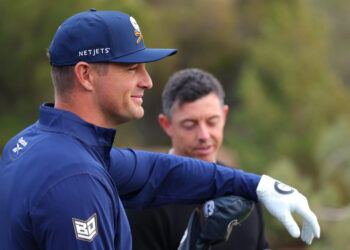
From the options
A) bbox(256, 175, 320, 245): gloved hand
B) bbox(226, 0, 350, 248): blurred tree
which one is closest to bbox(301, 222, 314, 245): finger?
bbox(256, 175, 320, 245): gloved hand

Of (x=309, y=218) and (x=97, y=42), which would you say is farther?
(x=309, y=218)

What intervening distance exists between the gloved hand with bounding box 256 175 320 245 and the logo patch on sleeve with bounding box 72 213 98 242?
89 centimetres

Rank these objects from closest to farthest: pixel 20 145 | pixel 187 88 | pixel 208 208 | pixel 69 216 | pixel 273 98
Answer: pixel 69 216
pixel 20 145
pixel 208 208
pixel 187 88
pixel 273 98

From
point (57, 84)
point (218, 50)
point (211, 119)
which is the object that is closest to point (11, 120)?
point (211, 119)

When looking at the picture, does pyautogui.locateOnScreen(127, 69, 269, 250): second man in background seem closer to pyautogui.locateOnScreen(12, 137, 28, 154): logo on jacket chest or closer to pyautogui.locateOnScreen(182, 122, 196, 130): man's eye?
pyautogui.locateOnScreen(182, 122, 196, 130): man's eye

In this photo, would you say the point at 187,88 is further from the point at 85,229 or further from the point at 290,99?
the point at 290,99

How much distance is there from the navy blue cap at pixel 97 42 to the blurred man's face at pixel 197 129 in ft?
3.64

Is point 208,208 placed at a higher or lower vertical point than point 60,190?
lower

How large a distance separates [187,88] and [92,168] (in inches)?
58.5

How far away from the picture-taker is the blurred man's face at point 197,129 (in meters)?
2.92

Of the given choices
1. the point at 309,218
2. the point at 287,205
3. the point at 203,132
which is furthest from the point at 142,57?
the point at 203,132

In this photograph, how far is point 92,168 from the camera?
5.23ft

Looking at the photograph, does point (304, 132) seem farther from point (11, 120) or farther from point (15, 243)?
point (15, 243)

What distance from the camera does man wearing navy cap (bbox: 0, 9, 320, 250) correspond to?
1515mm
